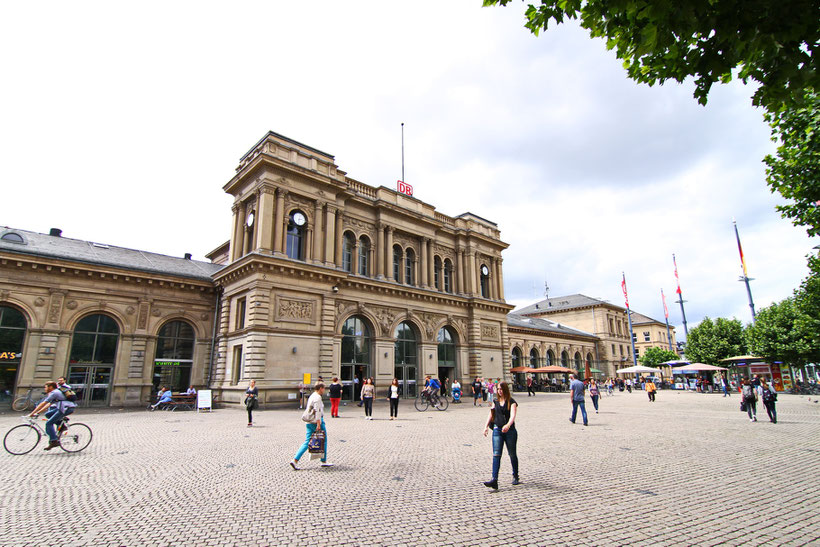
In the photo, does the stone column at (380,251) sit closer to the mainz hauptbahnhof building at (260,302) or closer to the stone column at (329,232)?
the mainz hauptbahnhof building at (260,302)

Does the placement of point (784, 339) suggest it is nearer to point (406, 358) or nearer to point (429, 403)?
point (406, 358)

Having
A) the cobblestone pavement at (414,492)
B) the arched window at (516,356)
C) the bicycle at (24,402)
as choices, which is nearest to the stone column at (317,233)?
the cobblestone pavement at (414,492)

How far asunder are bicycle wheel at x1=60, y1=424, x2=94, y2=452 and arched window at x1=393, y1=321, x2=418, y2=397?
69.4 ft

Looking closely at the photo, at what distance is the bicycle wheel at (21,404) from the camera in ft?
72.8

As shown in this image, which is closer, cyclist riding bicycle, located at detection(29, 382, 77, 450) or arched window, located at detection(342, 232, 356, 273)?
cyclist riding bicycle, located at detection(29, 382, 77, 450)

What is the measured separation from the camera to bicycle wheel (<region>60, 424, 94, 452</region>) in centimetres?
1138

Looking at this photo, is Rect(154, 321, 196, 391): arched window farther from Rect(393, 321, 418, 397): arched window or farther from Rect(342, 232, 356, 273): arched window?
Rect(393, 321, 418, 397): arched window

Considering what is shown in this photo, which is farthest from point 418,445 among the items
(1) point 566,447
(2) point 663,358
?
(2) point 663,358

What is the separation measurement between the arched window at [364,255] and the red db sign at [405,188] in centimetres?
626

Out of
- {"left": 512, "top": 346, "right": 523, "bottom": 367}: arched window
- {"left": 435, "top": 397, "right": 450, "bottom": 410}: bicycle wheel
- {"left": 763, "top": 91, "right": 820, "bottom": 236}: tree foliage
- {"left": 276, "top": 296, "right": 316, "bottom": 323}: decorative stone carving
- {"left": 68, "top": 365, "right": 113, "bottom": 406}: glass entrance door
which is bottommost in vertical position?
{"left": 435, "top": 397, "right": 450, "bottom": 410}: bicycle wheel

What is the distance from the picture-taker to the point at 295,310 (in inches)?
1027

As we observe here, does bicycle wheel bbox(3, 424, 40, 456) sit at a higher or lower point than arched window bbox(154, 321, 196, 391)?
lower

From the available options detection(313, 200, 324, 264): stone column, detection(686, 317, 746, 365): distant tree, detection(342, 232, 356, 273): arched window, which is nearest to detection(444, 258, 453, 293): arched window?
detection(342, 232, 356, 273): arched window

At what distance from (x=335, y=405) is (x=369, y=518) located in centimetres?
1422
